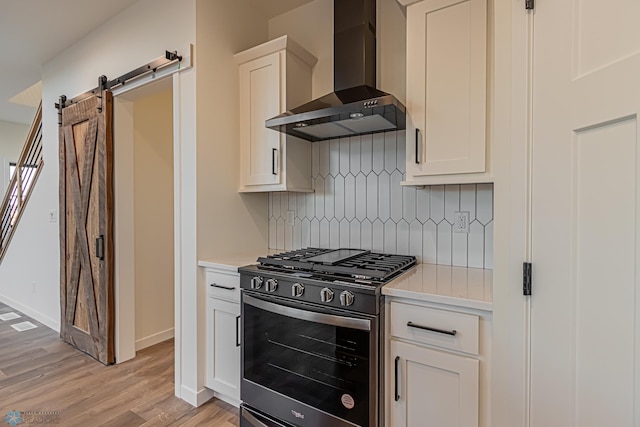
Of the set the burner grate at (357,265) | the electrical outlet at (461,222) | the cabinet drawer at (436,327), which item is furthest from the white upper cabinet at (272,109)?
the cabinet drawer at (436,327)

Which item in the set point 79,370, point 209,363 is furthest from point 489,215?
point 79,370

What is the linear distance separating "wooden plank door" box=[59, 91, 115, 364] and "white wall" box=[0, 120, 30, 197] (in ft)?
15.4

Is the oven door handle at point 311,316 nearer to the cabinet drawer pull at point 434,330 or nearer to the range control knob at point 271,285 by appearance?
the range control knob at point 271,285

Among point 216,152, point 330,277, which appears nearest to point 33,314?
point 216,152

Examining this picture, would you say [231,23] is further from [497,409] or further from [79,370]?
[79,370]

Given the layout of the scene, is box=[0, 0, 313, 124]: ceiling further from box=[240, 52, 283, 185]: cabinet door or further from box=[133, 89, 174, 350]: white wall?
box=[133, 89, 174, 350]: white wall

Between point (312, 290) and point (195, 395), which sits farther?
point (195, 395)

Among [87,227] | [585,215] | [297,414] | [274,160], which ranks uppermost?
[274,160]

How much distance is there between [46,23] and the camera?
2.76m

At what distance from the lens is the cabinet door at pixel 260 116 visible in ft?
7.41

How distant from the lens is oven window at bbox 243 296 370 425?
1.52m

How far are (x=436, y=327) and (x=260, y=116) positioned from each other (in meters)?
1.76

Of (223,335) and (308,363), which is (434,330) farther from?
(223,335)

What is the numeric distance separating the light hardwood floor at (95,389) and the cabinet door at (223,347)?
0.18 metres
